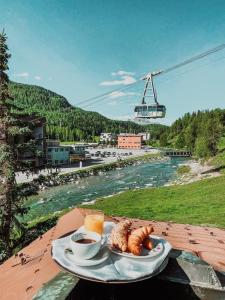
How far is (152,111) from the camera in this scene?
27.9m

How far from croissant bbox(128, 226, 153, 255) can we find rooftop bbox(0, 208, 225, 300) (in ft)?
2.42

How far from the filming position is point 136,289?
332 cm

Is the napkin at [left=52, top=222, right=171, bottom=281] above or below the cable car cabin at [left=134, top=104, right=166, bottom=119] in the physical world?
below

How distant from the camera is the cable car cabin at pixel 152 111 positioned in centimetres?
2769

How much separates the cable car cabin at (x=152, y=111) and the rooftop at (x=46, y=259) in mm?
21860

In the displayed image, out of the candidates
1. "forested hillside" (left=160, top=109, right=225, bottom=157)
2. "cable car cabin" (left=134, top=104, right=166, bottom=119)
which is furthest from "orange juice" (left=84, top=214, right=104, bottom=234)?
"forested hillside" (left=160, top=109, right=225, bottom=157)

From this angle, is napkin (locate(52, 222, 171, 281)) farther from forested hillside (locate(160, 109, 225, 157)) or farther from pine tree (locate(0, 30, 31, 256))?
forested hillside (locate(160, 109, 225, 157))

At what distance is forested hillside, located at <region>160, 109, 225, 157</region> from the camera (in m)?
71.5

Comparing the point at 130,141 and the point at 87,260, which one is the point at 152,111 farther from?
the point at 130,141

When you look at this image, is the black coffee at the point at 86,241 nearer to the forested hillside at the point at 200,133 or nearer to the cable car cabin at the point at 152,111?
the cable car cabin at the point at 152,111

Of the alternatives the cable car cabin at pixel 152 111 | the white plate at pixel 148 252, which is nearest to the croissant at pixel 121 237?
the white plate at pixel 148 252

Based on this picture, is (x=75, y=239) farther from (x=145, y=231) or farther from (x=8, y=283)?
(x=8, y=283)

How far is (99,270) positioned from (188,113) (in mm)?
192702

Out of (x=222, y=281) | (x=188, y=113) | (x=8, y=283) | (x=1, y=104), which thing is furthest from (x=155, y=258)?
(x=188, y=113)
